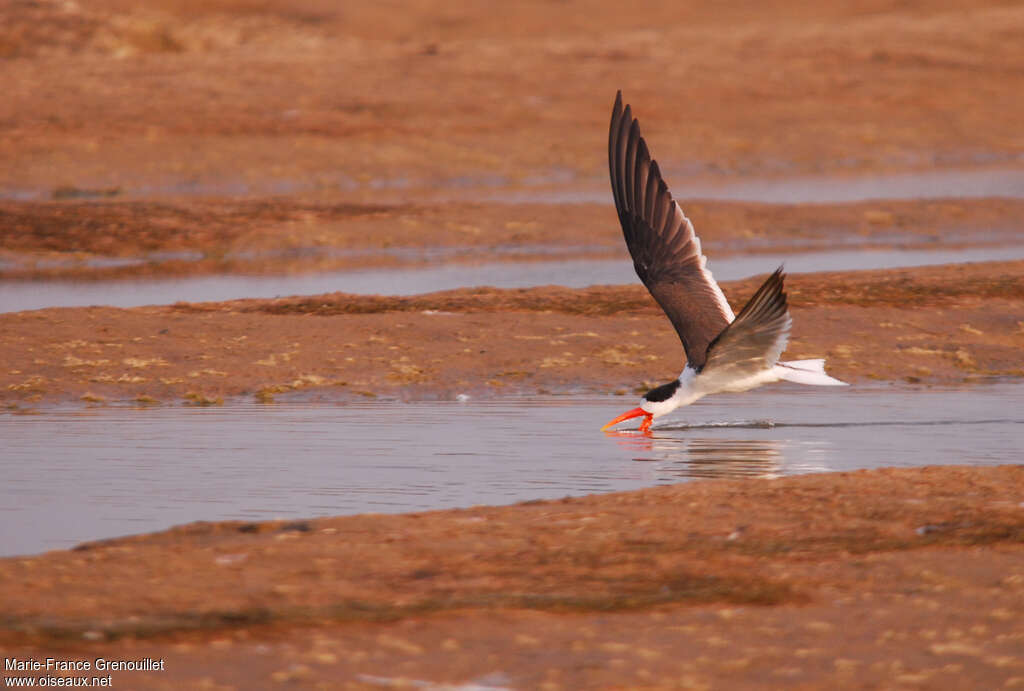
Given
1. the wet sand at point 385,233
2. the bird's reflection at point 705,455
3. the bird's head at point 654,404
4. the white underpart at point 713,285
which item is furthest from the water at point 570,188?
the bird's reflection at point 705,455

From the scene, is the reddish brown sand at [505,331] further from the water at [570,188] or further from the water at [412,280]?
the water at [412,280]

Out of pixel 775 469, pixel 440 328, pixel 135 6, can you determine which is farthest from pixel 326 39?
pixel 775 469

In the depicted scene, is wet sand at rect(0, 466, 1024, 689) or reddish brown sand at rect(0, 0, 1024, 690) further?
reddish brown sand at rect(0, 0, 1024, 690)

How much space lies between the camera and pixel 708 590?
559cm

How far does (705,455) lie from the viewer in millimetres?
8719

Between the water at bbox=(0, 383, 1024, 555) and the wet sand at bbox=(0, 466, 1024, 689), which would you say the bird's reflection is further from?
the wet sand at bbox=(0, 466, 1024, 689)

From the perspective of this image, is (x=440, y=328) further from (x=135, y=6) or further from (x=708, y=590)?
(x=135, y=6)

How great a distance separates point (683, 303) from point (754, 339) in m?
0.84

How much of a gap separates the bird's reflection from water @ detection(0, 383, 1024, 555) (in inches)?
0.6

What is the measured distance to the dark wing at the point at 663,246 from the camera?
9258 mm

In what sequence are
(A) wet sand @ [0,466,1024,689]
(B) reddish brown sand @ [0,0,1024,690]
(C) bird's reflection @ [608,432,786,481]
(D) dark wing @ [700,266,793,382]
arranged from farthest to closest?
1. (C) bird's reflection @ [608,432,786,481]
2. (D) dark wing @ [700,266,793,382]
3. (B) reddish brown sand @ [0,0,1024,690]
4. (A) wet sand @ [0,466,1024,689]

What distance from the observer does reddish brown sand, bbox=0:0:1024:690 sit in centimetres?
502

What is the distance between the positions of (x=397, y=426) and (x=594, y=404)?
5.27 feet

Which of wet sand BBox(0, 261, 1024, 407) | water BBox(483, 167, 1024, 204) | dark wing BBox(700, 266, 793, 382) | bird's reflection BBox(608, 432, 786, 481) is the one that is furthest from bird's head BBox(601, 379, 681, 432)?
water BBox(483, 167, 1024, 204)
